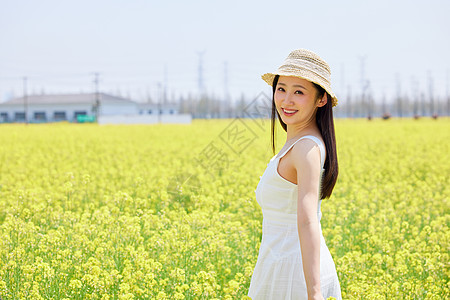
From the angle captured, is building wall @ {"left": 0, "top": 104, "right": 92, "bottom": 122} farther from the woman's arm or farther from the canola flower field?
the woman's arm

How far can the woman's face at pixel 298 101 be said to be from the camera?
229cm

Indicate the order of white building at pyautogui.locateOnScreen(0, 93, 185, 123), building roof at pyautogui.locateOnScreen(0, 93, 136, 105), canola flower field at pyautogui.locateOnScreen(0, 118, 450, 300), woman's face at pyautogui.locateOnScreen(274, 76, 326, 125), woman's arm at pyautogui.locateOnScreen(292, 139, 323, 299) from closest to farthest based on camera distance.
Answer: woman's arm at pyautogui.locateOnScreen(292, 139, 323, 299)
woman's face at pyautogui.locateOnScreen(274, 76, 326, 125)
canola flower field at pyautogui.locateOnScreen(0, 118, 450, 300)
white building at pyautogui.locateOnScreen(0, 93, 185, 123)
building roof at pyautogui.locateOnScreen(0, 93, 136, 105)

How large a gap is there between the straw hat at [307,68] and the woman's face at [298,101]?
5cm

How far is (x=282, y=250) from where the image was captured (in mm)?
2266

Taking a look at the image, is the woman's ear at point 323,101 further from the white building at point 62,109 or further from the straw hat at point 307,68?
the white building at point 62,109


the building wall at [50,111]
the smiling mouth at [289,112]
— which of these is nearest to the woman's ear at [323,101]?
the smiling mouth at [289,112]

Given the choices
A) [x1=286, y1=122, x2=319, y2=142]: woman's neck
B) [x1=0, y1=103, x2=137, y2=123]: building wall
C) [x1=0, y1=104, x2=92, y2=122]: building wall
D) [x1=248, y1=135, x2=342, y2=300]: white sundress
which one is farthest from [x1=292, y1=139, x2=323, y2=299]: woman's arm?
[x1=0, y1=104, x2=92, y2=122]: building wall

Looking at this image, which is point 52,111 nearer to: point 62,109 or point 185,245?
point 62,109

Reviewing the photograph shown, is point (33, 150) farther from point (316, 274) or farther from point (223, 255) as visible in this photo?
point (316, 274)

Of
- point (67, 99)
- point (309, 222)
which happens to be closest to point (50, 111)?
point (67, 99)

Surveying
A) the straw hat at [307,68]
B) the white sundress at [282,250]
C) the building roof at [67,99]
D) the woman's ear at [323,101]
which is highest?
the building roof at [67,99]

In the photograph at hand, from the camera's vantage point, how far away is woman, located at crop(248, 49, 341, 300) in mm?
2189

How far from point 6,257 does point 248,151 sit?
39.4ft

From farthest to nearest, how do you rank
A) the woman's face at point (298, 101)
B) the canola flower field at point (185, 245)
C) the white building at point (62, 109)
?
the white building at point (62, 109) < the canola flower field at point (185, 245) < the woman's face at point (298, 101)
